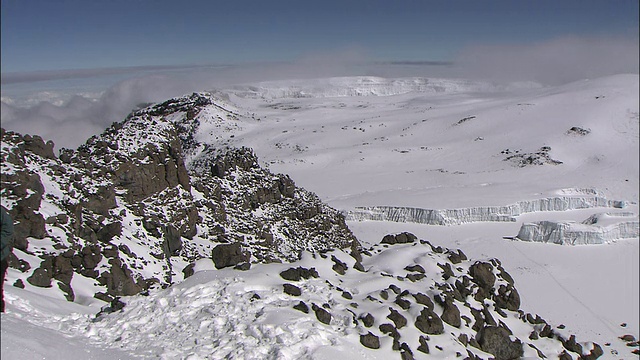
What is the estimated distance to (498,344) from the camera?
42.3ft

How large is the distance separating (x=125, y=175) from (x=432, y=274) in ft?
41.4

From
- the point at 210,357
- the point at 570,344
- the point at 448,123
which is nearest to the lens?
the point at 210,357

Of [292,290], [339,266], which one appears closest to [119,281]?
[292,290]

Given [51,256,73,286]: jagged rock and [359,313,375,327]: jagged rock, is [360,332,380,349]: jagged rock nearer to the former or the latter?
[359,313,375,327]: jagged rock

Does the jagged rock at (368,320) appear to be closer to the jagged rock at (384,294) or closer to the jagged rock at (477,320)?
the jagged rock at (384,294)

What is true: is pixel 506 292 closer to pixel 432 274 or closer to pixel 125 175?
pixel 432 274

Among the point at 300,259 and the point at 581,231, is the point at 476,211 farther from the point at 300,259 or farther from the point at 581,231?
→ the point at 300,259

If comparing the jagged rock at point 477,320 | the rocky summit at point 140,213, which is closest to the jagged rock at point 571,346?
the jagged rock at point 477,320

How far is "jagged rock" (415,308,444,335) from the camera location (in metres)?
11.8

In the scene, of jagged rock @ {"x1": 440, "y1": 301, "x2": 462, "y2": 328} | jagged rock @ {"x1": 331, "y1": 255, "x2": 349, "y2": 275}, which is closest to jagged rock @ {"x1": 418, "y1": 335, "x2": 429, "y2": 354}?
jagged rock @ {"x1": 440, "y1": 301, "x2": 462, "y2": 328}

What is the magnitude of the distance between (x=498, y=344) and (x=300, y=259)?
5979mm

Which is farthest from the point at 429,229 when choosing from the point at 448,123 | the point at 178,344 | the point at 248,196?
the point at 448,123

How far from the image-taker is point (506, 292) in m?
16.0

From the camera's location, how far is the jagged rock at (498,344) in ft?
41.8
